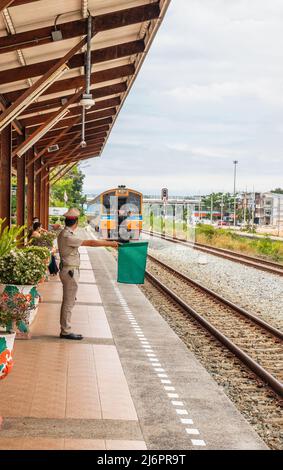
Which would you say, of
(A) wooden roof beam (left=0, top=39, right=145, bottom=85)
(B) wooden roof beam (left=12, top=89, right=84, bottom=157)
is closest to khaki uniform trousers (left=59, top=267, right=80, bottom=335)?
(A) wooden roof beam (left=0, top=39, right=145, bottom=85)

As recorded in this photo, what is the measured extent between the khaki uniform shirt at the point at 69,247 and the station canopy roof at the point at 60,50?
8.86 ft

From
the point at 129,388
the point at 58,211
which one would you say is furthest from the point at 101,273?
the point at 58,211

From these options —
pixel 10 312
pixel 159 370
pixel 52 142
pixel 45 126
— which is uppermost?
pixel 52 142

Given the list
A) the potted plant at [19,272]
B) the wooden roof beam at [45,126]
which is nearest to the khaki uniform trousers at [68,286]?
the potted plant at [19,272]

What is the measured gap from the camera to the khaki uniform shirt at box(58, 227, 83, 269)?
829cm

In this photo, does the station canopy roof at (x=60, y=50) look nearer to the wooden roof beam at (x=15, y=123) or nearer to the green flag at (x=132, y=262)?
the wooden roof beam at (x=15, y=123)

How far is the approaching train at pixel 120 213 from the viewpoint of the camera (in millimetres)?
30203

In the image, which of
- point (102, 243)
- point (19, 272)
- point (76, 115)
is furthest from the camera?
point (76, 115)

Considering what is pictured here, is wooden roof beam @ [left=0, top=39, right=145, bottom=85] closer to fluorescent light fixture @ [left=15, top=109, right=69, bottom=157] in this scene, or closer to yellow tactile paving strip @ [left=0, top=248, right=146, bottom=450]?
fluorescent light fixture @ [left=15, top=109, right=69, bottom=157]

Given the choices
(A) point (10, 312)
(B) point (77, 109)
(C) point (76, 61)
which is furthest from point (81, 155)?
(A) point (10, 312)

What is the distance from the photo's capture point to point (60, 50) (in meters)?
11.4

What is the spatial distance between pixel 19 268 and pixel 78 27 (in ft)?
13.0

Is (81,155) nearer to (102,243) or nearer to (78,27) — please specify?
(78,27)
